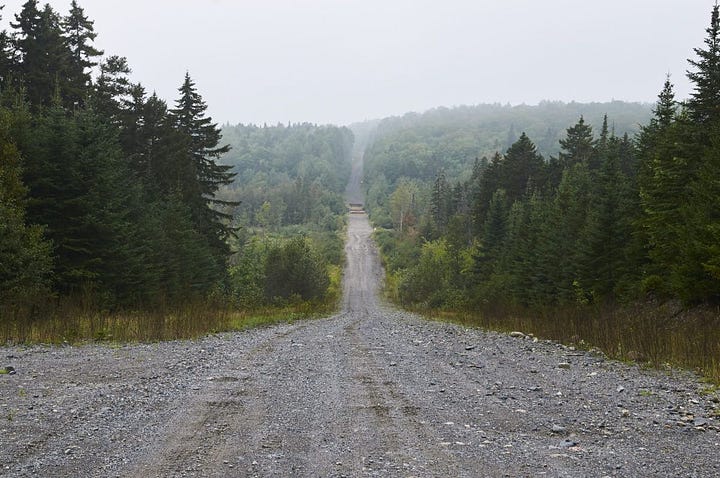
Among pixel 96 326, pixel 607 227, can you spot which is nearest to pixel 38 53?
pixel 96 326

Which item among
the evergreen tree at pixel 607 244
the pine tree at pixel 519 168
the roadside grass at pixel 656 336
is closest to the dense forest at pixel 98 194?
the roadside grass at pixel 656 336

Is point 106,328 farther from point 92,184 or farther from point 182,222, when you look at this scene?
point 182,222

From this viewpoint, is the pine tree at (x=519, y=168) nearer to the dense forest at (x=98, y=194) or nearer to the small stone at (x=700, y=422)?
the dense forest at (x=98, y=194)

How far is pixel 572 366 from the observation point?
11.9 m

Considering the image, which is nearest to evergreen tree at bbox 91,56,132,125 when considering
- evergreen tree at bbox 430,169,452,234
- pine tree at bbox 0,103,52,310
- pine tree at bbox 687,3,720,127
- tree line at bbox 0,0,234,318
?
tree line at bbox 0,0,234,318

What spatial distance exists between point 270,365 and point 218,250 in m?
35.8

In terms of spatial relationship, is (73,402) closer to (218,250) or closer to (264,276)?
(218,250)

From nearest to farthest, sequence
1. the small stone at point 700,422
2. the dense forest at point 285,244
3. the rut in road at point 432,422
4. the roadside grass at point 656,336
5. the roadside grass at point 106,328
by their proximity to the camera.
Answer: the rut in road at point 432,422, the small stone at point 700,422, the roadside grass at point 656,336, the roadside grass at point 106,328, the dense forest at point 285,244

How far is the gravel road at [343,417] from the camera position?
17.4 ft

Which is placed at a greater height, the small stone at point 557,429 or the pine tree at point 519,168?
the pine tree at point 519,168

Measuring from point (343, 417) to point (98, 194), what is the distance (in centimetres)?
2103

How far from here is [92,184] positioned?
79.9 feet

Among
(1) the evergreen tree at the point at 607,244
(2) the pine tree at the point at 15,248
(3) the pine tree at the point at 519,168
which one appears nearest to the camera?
(2) the pine tree at the point at 15,248

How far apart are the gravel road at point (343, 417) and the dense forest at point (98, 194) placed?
8652 mm
